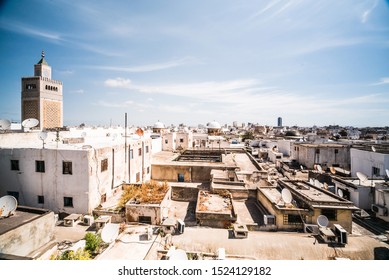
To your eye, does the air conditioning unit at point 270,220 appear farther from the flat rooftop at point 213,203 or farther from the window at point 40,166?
the window at point 40,166

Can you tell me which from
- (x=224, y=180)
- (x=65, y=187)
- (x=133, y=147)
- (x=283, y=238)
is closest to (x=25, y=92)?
(x=133, y=147)

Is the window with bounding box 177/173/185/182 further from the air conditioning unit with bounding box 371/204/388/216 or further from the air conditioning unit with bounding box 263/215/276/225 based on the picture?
the air conditioning unit with bounding box 371/204/388/216

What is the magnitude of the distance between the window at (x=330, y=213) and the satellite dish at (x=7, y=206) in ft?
31.5

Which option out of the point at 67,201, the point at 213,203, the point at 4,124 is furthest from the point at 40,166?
the point at 213,203

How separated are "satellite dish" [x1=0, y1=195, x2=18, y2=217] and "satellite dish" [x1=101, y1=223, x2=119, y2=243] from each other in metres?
2.75

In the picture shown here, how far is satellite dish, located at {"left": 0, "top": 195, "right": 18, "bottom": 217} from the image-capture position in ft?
17.2

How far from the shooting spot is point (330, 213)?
7047 millimetres

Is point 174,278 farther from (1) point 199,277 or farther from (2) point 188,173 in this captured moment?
(2) point 188,173

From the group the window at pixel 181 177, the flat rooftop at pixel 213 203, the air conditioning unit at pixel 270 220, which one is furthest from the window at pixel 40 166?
the air conditioning unit at pixel 270 220

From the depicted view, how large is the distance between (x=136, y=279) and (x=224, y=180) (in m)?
7.49

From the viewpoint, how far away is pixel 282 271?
149 inches

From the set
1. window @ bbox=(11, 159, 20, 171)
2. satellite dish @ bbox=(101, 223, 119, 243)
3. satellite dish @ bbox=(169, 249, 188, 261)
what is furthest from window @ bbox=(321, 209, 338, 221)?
window @ bbox=(11, 159, 20, 171)

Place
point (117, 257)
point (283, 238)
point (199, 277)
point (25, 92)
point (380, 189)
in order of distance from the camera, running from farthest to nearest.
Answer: point (25, 92) → point (380, 189) → point (283, 238) → point (117, 257) → point (199, 277)

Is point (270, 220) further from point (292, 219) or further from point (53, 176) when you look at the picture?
point (53, 176)
